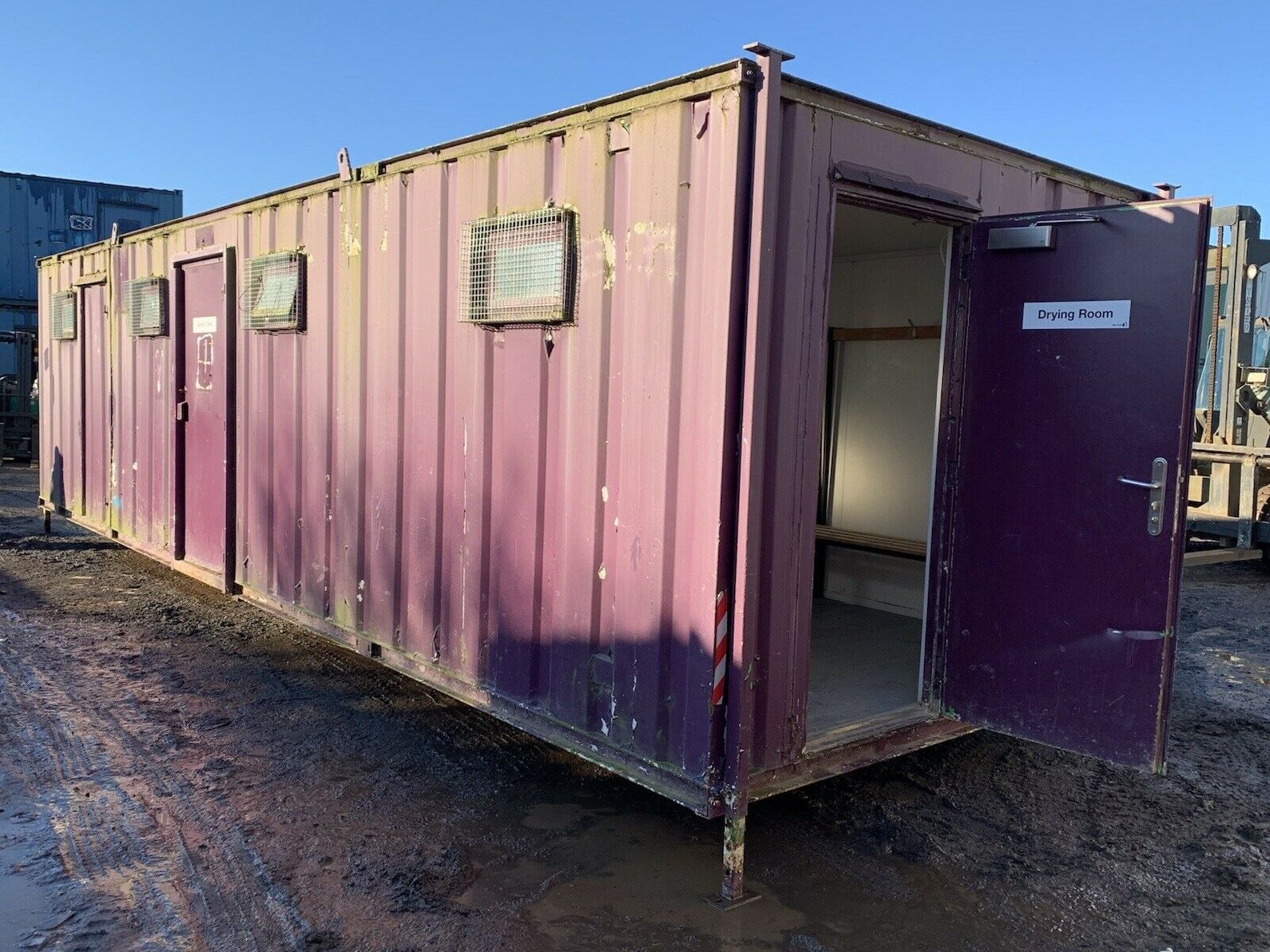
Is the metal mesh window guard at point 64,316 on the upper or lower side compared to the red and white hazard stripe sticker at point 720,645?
upper

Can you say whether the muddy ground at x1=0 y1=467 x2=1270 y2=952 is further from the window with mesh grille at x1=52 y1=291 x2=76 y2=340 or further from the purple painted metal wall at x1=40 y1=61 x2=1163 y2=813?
the window with mesh grille at x1=52 y1=291 x2=76 y2=340

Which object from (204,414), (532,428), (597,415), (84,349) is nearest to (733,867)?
(597,415)

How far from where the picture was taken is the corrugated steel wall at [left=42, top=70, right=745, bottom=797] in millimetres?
3531

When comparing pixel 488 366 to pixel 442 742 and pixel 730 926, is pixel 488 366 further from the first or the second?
pixel 730 926

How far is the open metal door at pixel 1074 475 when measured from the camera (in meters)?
3.78

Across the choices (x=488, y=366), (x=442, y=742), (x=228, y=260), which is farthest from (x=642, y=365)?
(x=228, y=260)

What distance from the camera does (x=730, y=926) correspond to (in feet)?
11.3

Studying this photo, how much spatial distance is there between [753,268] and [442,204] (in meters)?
1.96

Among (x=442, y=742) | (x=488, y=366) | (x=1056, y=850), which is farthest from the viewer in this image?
(x=442, y=742)

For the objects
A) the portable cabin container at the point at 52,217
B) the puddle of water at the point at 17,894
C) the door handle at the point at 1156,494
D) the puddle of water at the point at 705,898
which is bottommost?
the puddle of water at the point at 17,894

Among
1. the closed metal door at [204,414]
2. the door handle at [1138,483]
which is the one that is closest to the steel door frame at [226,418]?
the closed metal door at [204,414]

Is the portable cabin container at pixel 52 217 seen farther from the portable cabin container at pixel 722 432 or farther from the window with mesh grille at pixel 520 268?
the window with mesh grille at pixel 520 268

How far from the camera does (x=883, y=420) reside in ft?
23.7

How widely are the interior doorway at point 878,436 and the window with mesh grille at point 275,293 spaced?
122 inches
